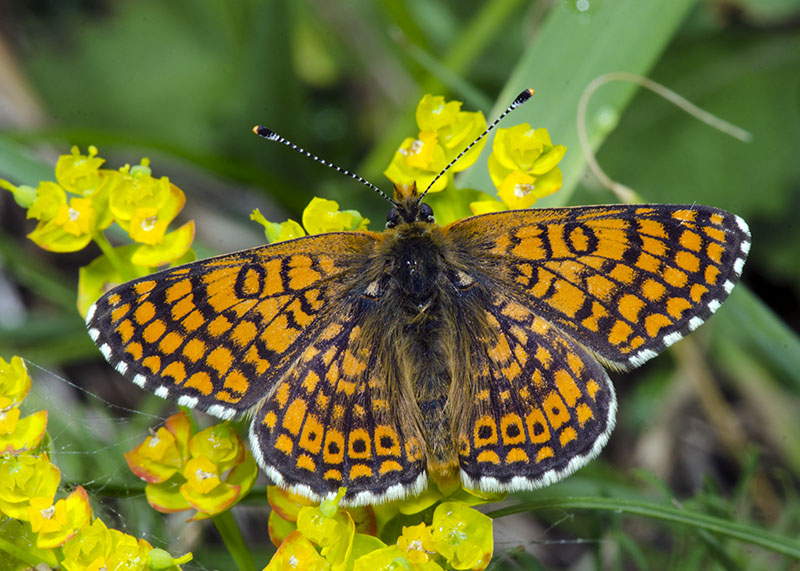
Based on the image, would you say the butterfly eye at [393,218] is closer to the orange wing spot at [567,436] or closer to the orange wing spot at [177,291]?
the orange wing spot at [177,291]

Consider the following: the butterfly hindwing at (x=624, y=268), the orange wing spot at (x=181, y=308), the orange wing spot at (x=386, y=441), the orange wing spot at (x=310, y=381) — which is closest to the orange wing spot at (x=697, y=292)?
the butterfly hindwing at (x=624, y=268)

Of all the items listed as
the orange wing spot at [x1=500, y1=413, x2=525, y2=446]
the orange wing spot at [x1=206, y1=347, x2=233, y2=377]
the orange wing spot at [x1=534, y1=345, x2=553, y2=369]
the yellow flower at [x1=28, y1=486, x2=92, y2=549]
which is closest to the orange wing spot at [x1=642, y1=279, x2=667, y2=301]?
the orange wing spot at [x1=534, y1=345, x2=553, y2=369]

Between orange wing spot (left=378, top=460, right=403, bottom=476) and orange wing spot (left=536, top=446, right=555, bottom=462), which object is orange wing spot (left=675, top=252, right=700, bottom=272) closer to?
orange wing spot (left=536, top=446, right=555, bottom=462)

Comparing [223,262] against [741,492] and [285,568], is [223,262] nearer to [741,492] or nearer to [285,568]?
[285,568]

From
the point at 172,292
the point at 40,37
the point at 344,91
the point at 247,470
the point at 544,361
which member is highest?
the point at 544,361

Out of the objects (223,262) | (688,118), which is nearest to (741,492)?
(223,262)

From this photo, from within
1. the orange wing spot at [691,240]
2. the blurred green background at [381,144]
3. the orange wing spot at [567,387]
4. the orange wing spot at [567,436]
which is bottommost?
the blurred green background at [381,144]
